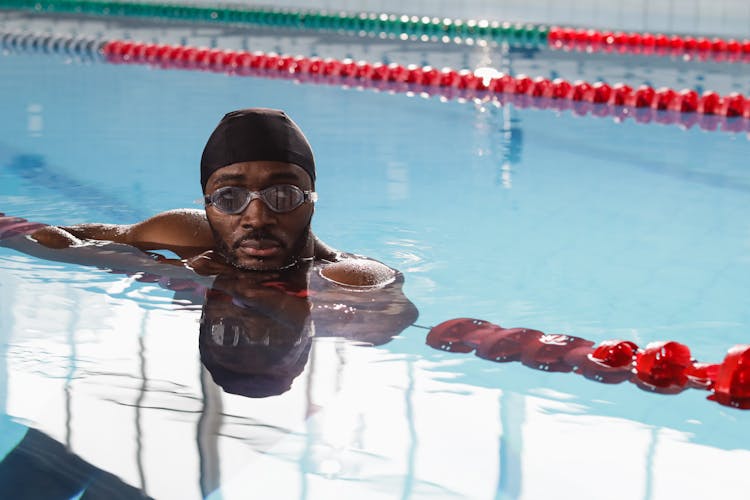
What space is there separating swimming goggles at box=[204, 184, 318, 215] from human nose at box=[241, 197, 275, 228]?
1 cm

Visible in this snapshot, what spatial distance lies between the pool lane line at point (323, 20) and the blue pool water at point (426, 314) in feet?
19.1

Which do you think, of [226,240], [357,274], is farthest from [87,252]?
[357,274]

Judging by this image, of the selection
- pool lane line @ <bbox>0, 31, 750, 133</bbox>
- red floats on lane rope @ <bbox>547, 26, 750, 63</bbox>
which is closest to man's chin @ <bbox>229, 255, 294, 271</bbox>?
pool lane line @ <bbox>0, 31, 750, 133</bbox>

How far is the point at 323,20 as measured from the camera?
594 inches

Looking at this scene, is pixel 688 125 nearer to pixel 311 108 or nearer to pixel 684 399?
pixel 311 108

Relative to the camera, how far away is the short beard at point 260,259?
153 inches

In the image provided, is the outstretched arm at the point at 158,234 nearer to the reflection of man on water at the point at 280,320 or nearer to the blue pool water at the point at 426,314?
the blue pool water at the point at 426,314

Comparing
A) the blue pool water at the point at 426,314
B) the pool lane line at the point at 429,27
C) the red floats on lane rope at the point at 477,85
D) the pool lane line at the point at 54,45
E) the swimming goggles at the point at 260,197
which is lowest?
the blue pool water at the point at 426,314

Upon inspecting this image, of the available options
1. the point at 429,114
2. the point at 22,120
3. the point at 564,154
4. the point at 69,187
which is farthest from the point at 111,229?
the point at 429,114

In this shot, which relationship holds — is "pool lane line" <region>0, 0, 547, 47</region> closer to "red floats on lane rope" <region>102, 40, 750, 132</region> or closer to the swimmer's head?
"red floats on lane rope" <region>102, 40, 750, 132</region>

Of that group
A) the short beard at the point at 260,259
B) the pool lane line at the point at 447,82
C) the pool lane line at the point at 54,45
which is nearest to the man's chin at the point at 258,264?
the short beard at the point at 260,259

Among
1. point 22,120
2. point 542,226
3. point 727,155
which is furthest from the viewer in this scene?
point 22,120

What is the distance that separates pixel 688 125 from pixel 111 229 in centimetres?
530

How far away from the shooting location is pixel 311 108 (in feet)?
29.9
